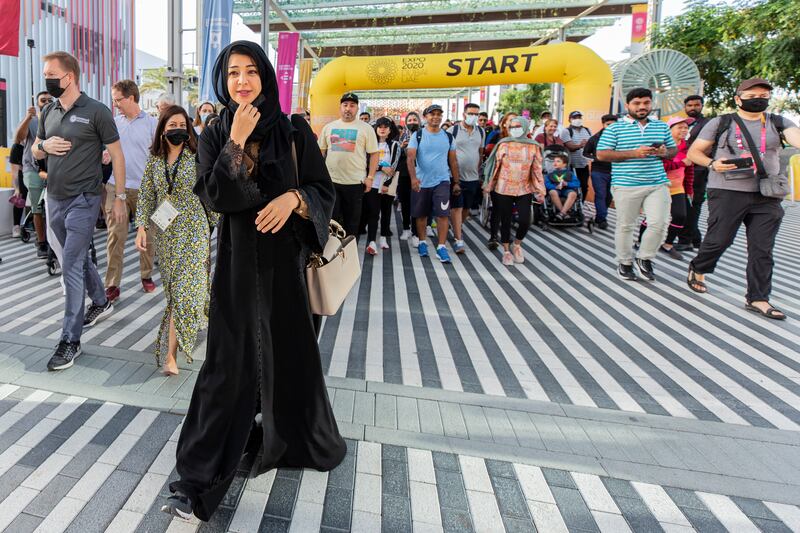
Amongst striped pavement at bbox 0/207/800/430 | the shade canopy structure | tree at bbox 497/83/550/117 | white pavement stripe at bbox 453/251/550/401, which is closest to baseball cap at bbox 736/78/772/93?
striped pavement at bbox 0/207/800/430

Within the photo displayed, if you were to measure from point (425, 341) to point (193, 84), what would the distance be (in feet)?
35.0

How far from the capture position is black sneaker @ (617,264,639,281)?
258 inches

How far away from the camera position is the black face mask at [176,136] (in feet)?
11.8

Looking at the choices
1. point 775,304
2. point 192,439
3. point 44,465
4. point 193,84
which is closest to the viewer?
point 192,439

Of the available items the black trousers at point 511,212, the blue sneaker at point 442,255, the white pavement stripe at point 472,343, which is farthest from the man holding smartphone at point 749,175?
the blue sneaker at point 442,255

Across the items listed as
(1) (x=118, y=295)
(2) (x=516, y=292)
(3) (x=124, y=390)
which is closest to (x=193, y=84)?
(1) (x=118, y=295)

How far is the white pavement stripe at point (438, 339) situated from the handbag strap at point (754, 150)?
3.21 m

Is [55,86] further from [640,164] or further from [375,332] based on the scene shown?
[640,164]

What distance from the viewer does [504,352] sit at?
4180mm

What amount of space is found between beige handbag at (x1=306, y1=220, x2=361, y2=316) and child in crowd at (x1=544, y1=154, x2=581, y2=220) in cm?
803

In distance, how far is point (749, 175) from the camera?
5.14 metres

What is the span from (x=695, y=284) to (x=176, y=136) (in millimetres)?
5432

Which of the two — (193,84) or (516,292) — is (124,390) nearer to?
(516,292)

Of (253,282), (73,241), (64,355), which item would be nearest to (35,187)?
(73,241)
